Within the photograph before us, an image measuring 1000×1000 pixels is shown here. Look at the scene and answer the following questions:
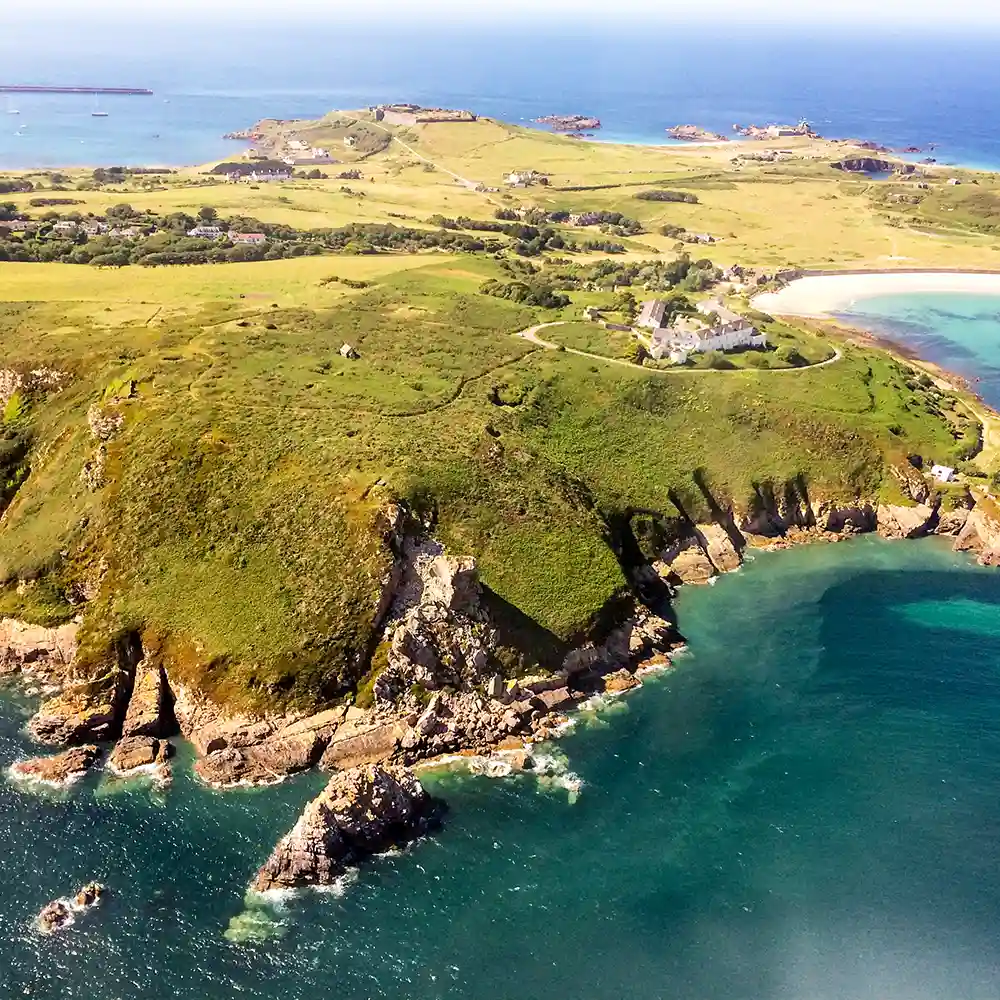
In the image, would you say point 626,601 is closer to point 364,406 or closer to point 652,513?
point 652,513

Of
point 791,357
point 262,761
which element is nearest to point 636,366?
point 791,357

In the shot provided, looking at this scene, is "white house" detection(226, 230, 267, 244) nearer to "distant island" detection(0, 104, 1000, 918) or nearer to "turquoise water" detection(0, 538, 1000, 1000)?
"distant island" detection(0, 104, 1000, 918)

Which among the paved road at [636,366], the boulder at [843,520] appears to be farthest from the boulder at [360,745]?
the paved road at [636,366]

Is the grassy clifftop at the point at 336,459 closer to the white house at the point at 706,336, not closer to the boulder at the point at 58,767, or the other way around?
the white house at the point at 706,336

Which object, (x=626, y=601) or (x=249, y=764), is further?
(x=626, y=601)

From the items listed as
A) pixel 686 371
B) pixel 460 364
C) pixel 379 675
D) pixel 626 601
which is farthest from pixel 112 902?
pixel 686 371

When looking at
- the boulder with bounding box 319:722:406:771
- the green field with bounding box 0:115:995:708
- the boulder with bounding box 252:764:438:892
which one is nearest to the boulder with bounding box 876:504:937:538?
the green field with bounding box 0:115:995:708
